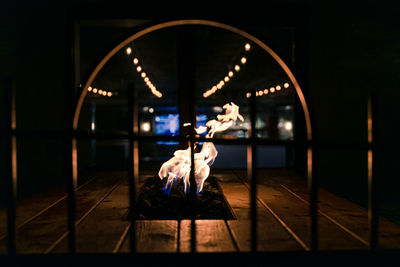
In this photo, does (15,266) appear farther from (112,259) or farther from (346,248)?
(346,248)

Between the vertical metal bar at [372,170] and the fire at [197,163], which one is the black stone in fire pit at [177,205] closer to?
the fire at [197,163]

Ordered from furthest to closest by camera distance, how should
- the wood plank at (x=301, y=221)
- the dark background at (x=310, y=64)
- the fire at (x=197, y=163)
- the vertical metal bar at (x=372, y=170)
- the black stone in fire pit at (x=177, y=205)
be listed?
the dark background at (x=310, y=64) < the fire at (x=197, y=163) < the black stone in fire pit at (x=177, y=205) < the wood plank at (x=301, y=221) < the vertical metal bar at (x=372, y=170)

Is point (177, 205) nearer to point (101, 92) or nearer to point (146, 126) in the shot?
point (101, 92)

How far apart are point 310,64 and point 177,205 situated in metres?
3.17

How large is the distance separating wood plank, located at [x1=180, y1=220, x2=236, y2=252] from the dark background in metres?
1.92

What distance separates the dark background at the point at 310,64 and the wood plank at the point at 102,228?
4.31 feet

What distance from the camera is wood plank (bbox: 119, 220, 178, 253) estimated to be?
174 cm

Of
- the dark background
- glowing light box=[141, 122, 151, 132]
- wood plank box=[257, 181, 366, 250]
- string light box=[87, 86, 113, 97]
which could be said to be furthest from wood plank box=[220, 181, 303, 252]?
glowing light box=[141, 122, 151, 132]

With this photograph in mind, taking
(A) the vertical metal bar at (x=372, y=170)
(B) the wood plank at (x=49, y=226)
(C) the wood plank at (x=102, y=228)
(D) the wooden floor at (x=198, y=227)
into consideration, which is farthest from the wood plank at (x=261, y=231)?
(B) the wood plank at (x=49, y=226)

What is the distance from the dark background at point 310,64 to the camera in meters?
3.44

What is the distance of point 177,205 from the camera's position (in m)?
2.71

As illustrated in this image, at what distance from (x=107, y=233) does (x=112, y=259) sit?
382mm

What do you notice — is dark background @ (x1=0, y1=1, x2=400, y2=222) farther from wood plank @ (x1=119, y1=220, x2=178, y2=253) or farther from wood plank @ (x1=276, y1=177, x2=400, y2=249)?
wood plank @ (x1=119, y1=220, x2=178, y2=253)

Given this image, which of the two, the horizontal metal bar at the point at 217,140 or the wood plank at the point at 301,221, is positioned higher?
the horizontal metal bar at the point at 217,140
